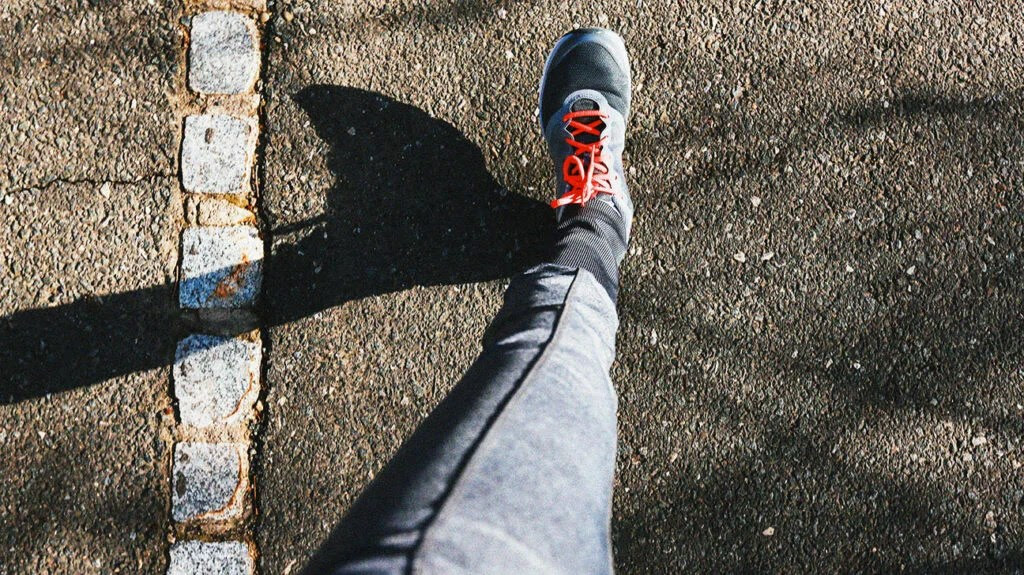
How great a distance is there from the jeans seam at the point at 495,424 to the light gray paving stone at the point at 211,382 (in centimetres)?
114

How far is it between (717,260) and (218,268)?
5.24 feet

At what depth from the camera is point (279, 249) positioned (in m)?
2.47

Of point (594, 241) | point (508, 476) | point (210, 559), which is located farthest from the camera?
point (210, 559)

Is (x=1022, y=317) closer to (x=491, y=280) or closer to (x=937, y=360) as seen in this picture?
(x=937, y=360)

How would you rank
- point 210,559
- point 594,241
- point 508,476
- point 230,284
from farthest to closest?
1. point 230,284
2. point 210,559
3. point 594,241
4. point 508,476

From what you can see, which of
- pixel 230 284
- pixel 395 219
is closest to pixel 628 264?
pixel 395 219

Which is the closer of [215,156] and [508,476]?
[508,476]

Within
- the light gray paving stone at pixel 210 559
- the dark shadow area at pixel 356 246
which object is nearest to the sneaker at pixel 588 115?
the dark shadow area at pixel 356 246

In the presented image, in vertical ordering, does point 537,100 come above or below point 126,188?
above

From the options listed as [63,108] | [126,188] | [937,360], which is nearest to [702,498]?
[937,360]

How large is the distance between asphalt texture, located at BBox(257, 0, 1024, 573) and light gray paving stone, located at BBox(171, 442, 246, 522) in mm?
88

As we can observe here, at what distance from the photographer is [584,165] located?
2.36m

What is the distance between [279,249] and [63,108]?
2.81ft

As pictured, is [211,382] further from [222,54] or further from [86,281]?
[222,54]
